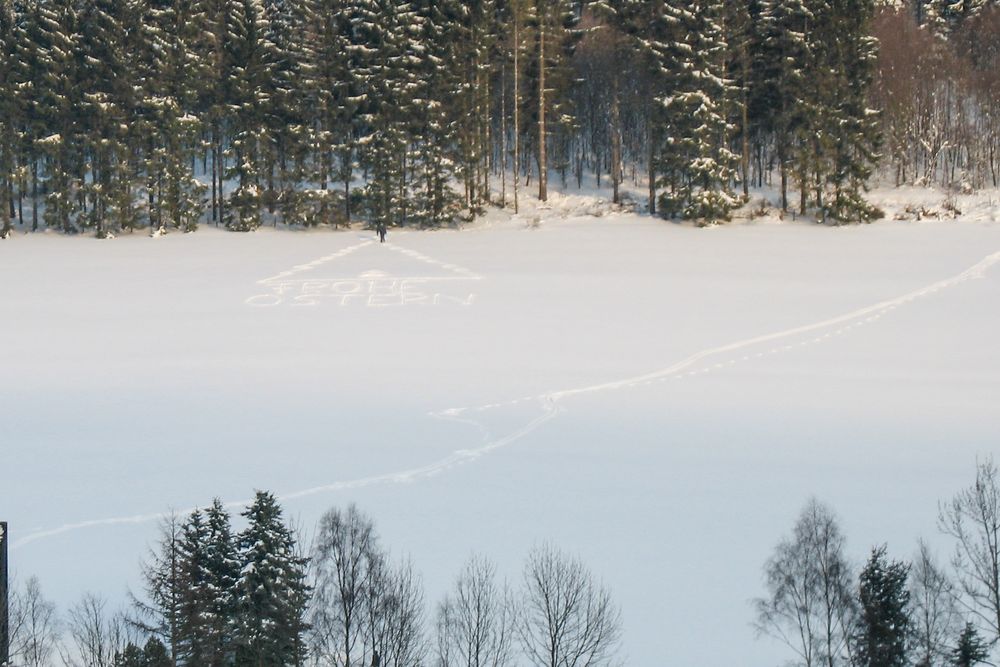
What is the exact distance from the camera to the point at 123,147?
52.6m

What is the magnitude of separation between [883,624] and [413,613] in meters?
5.40

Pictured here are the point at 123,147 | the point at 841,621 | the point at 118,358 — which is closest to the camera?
the point at 841,621

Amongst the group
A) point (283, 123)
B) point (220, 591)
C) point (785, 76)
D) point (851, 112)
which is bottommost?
point (220, 591)

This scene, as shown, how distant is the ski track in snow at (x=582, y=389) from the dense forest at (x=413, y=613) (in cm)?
268

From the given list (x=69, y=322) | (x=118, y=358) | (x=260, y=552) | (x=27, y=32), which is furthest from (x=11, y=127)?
(x=260, y=552)

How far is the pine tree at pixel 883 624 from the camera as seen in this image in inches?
560

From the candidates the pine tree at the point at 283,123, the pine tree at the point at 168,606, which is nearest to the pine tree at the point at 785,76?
the pine tree at the point at 283,123

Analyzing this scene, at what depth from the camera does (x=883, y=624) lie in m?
14.4

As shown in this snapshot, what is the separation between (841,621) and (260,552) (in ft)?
22.1

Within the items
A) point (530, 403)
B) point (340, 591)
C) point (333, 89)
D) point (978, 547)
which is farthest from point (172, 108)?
point (978, 547)

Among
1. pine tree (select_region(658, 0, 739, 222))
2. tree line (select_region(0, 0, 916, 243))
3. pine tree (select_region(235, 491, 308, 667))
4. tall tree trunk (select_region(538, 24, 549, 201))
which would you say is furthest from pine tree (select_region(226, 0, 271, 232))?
pine tree (select_region(235, 491, 308, 667))

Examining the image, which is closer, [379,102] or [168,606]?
[168,606]

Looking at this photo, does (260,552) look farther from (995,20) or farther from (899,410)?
(995,20)

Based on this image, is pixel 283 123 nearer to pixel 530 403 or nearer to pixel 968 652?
pixel 530 403
